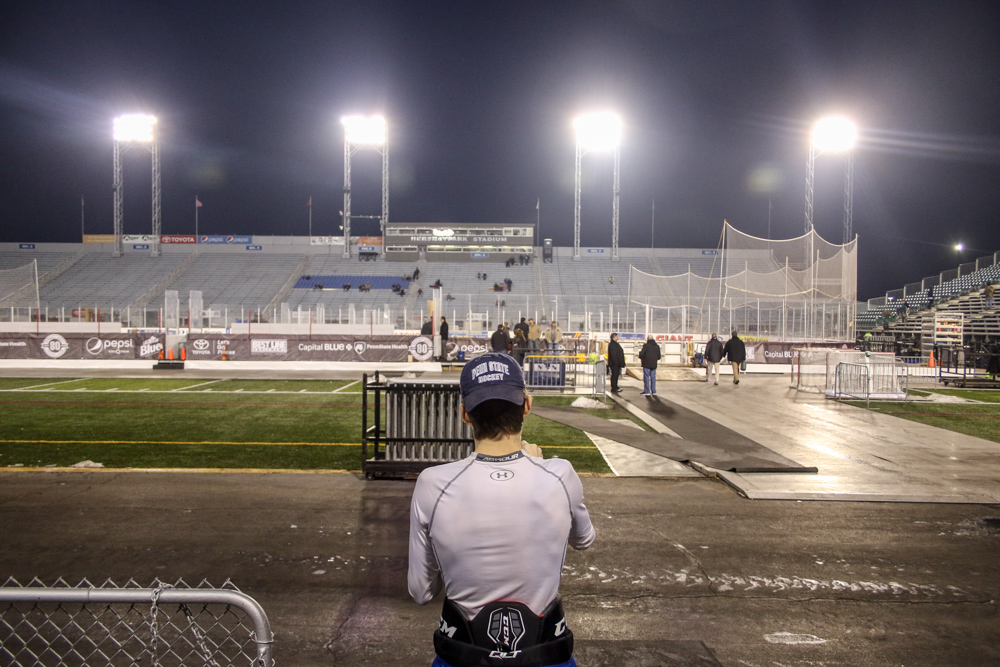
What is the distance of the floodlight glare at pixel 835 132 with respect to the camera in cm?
3597

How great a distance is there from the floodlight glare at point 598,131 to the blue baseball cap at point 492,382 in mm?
51879

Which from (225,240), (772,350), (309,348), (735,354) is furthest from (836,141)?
(225,240)

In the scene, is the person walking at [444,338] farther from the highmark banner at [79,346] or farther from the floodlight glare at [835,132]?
the floodlight glare at [835,132]

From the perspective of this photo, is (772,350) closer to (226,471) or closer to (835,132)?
(835,132)

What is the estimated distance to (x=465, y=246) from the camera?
60250 mm

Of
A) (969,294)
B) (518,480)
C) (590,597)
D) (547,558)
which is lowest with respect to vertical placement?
(590,597)

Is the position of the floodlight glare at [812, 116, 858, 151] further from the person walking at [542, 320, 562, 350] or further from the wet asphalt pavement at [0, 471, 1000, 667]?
the wet asphalt pavement at [0, 471, 1000, 667]

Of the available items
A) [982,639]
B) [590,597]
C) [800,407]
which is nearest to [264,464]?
[590,597]

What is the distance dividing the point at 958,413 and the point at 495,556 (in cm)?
1633

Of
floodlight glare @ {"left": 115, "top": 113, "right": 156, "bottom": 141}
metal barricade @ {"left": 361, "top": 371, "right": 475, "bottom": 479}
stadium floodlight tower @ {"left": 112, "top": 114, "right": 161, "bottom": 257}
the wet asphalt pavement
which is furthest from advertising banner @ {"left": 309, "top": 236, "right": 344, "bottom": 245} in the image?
metal barricade @ {"left": 361, "top": 371, "right": 475, "bottom": 479}

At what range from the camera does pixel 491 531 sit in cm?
177

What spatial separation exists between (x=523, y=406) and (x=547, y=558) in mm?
489

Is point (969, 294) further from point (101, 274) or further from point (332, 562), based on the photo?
point (101, 274)

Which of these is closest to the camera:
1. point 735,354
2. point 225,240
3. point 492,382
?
point 492,382
